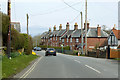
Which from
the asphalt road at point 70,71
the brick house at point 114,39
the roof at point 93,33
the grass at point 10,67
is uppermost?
the roof at point 93,33

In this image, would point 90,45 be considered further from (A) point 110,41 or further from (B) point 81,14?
(B) point 81,14

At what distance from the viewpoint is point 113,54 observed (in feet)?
93.3

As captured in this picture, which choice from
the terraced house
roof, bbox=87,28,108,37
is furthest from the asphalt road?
roof, bbox=87,28,108,37

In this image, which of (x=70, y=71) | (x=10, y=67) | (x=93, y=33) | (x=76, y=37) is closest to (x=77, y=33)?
(x=76, y=37)

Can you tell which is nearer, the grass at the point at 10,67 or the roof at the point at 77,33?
the grass at the point at 10,67

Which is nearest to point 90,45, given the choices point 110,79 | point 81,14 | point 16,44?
point 81,14

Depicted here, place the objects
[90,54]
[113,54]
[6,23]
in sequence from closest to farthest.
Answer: [6,23]
[113,54]
[90,54]

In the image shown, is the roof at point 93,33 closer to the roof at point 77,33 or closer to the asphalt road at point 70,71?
the roof at point 77,33

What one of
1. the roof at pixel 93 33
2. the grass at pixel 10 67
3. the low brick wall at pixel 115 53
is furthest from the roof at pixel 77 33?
the grass at pixel 10 67

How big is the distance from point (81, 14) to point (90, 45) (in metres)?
23.8

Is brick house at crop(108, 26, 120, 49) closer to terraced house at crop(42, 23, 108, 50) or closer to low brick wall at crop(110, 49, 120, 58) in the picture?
terraced house at crop(42, 23, 108, 50)

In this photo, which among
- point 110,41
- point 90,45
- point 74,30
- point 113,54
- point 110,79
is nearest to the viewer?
point 110,79

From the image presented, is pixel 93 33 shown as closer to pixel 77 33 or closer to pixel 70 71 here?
pixel 77 33

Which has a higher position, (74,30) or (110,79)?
(74,30)
